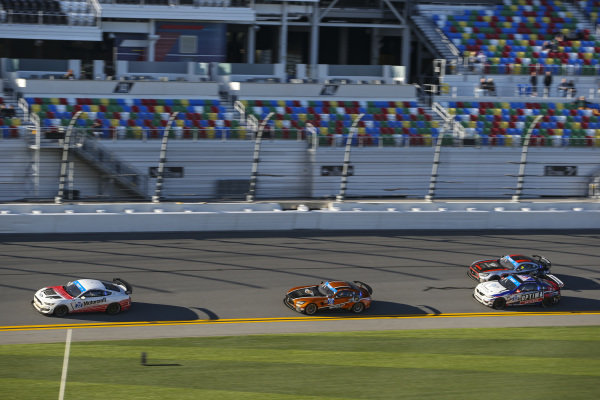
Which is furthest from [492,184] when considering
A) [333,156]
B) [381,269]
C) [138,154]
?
[138,154]

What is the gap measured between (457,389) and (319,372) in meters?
2.43

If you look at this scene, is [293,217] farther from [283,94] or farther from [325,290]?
[283,94]

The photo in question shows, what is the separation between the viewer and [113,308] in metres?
19.0

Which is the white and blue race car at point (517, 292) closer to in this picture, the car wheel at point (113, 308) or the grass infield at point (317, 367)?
the grass infield at point (317, 367)

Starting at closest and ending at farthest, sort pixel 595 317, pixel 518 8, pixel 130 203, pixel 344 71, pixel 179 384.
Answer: pixel 179 384 < pixel 595 317 < pixel 130 203 < pixel 344 71 < pixel 518 8

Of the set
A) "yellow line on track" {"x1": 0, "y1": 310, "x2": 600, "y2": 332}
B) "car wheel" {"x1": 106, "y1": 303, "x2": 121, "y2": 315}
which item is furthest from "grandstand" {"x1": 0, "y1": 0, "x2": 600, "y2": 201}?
"yellow line on track" {"x1": 0, "y1": 310, "x2": 600, "y2": 332}

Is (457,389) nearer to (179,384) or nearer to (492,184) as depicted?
(179,384)

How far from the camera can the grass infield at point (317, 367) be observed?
50.7ft

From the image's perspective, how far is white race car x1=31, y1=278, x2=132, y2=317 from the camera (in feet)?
60.8

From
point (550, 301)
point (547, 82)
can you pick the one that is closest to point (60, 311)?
point (550, 301)

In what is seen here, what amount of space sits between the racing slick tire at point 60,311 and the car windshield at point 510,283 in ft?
31.7

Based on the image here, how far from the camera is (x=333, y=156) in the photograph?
31188 millimetres

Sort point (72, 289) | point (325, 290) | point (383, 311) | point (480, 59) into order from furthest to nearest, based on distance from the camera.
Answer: point (480, 59) < point (383, 311) < point (325, 290) < point (72, 289)

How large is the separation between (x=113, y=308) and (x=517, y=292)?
351 inches
